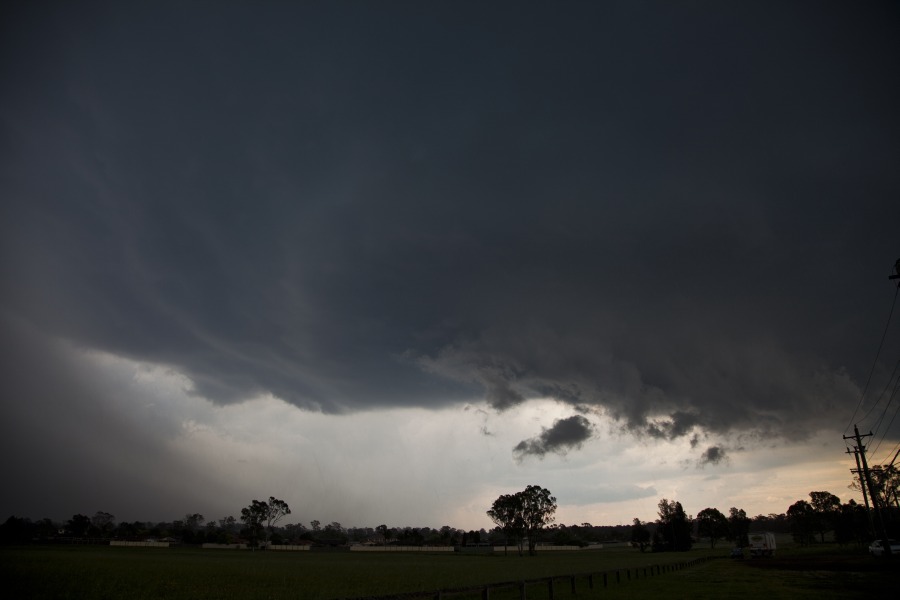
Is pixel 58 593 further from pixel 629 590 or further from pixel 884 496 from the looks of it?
pixel 884 496

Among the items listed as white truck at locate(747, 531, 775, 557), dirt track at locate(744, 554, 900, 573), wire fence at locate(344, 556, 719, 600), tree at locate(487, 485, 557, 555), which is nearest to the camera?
wire fence at locate(344, 556, 719, 600)

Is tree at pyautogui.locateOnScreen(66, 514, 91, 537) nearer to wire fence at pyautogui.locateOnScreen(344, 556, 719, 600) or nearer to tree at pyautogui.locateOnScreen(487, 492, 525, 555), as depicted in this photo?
tree at pyautogui.locateOnScreen(487, 492, 525, 555)

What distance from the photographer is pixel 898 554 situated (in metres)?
62.1

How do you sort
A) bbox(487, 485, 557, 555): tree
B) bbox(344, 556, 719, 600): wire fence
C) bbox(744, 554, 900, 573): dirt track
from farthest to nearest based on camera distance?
bbox(487, 485, 557, 555): tree → bbox(744, 554, 900, 573): dirt track → bbox(344, 556, 719, 600): wire fence

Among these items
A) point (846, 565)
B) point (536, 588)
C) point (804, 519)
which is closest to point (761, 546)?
point (846, 565)

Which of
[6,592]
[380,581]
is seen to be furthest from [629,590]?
[6,592]

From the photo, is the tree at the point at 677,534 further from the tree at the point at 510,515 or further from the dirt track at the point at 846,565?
the dirt track at the point at 846,565

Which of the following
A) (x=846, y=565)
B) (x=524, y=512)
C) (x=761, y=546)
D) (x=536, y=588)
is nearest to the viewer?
(x=536, y=588)

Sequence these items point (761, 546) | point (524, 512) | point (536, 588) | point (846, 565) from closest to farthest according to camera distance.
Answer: point (536, 588) < point (846, 565) < point (761, 546) < point (524, 512)

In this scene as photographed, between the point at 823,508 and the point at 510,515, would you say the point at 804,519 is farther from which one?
the point at 510,515

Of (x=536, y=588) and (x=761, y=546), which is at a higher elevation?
(x=536, y=588)

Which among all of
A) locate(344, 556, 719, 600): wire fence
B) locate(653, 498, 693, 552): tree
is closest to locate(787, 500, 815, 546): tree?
locate(653, 498, 693, 552): tree

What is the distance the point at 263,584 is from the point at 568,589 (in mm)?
22740

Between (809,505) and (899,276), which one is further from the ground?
(899,276)
